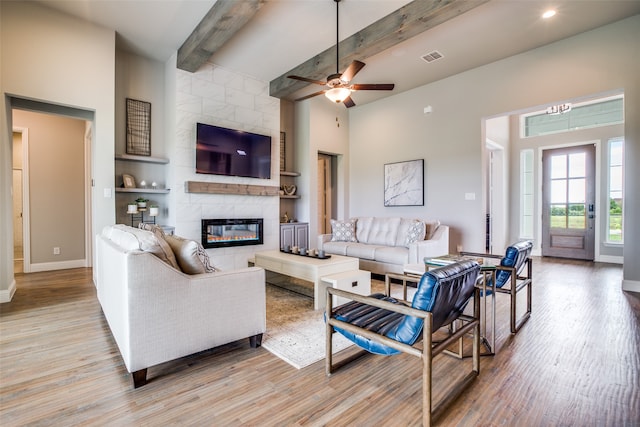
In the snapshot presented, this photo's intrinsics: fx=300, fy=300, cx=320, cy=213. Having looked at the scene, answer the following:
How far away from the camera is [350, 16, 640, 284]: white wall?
3760 mm

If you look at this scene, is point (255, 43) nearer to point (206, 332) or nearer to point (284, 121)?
point (284, 121)

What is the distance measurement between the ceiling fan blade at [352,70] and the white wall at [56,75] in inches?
119

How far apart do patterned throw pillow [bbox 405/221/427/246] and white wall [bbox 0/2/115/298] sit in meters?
4.12

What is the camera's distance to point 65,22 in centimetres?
361

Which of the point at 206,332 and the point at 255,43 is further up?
the point at 255,43

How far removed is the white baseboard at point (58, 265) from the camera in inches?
187

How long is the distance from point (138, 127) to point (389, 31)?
3836 millimetres

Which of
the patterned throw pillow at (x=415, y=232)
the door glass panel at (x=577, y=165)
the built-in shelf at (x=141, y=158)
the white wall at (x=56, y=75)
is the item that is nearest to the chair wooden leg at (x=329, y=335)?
the patterned throw pillow at (x=415, y=232)

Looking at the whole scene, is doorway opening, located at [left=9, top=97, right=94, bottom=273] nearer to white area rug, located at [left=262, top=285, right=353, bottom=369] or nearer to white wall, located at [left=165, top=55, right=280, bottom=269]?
white wall, located at [left=165, top=55, right=280, bottom=269]

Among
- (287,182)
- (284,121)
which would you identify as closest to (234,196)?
(287,182)

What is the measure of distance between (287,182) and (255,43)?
2775 millimetres

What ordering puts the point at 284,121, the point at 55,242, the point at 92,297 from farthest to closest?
the point at 284,121, the point at 55,242, the point at 92,297

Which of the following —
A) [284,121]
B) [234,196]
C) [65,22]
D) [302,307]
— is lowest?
[302,307]

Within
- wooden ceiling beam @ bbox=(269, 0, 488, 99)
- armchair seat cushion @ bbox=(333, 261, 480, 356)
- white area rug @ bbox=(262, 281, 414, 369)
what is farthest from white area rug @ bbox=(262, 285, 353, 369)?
wooden ceiling beam @ bbox=(269, 0, 488, 99)
